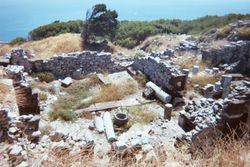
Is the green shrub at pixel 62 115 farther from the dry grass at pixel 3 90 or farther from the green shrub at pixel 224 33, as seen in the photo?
the green shrub at pixel 224 33

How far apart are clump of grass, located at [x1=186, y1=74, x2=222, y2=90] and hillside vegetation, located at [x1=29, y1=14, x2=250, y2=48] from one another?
12838 mm

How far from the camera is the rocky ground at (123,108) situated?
5.72 metres

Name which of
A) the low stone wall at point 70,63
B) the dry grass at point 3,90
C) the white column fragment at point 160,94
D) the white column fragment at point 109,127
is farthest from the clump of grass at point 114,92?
the dry grass at point 3,90

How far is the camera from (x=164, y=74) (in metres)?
11.5

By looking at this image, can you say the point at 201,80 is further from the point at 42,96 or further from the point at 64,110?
the point at 42,96

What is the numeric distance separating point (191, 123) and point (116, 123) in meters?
2.40

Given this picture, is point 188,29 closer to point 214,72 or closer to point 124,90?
point 214,72

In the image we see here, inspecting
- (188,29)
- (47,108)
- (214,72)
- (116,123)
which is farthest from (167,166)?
(188,29)

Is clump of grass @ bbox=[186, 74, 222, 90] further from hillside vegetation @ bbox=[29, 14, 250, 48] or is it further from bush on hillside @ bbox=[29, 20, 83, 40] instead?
bush on hillside @ bbox=[29, 20, 83, 40]

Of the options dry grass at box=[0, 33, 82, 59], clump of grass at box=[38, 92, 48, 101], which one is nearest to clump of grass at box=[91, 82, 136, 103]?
clump of grass at box=[38, 92, 48, 101]

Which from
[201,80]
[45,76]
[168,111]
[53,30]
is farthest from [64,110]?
[53,30]

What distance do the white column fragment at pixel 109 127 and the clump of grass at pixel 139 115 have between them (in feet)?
1.79

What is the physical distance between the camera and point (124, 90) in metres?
11.6

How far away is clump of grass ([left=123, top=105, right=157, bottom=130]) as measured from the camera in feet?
31.1
